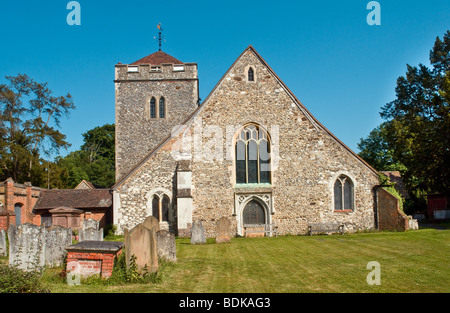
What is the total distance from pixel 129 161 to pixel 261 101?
1450 centimetres

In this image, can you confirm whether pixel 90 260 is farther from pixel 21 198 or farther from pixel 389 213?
pixel 21 198

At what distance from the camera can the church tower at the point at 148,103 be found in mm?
34656

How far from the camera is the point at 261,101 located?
24016mm

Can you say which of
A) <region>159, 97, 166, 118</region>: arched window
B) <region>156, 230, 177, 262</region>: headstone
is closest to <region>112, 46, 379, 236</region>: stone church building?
<region>156, 230, 177, 262</region>: headstone

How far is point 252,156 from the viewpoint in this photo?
2389 cm

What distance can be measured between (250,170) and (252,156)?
758 millimetres

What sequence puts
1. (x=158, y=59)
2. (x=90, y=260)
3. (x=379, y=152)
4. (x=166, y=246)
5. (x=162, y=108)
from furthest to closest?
(x=379, y=152), (x=158, y=59), (x=162, y=108), (x=166, y=246), (x=90, y=260)

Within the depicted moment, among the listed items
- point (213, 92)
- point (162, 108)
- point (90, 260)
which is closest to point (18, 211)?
point (162, 108)

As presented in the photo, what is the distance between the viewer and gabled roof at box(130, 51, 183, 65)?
124 ft

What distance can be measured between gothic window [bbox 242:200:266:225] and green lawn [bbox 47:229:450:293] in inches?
171

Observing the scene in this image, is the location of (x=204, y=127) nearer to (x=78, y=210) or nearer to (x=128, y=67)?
(x=78, y=210)

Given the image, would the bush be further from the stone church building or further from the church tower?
the church tower
